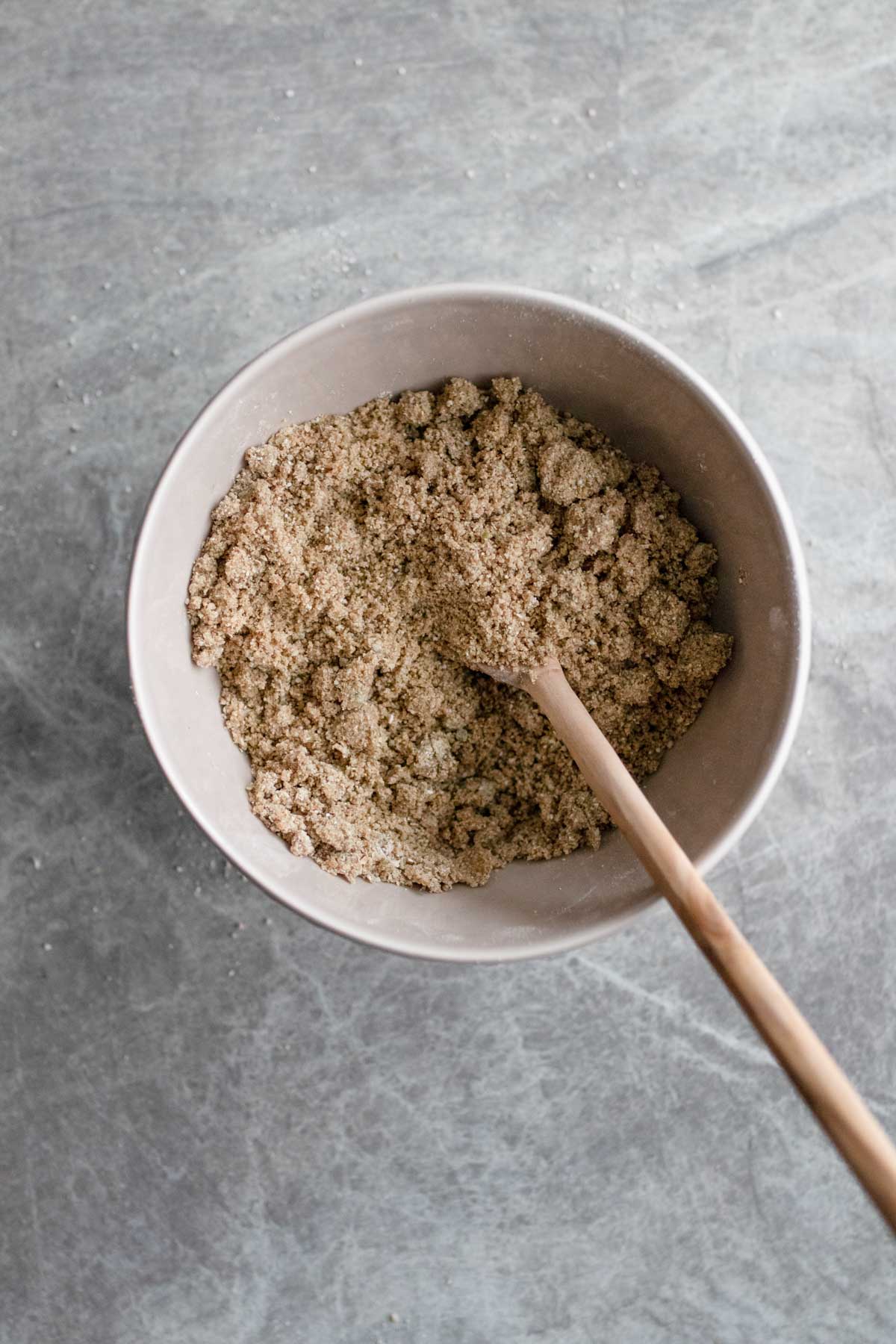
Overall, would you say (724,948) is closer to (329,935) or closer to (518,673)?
(518,673)

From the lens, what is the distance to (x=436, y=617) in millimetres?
1008

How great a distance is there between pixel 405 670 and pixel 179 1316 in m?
0.78

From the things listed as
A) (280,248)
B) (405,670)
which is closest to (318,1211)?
(405,670)

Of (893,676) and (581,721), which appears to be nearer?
(581,721)

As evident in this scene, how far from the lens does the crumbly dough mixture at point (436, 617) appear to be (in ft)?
3.24

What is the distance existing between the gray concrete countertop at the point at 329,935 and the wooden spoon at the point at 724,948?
35 centimetres

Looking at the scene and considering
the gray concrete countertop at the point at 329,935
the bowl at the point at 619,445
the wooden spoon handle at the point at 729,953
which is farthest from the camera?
the gray concrete countertop at the point at 329,935

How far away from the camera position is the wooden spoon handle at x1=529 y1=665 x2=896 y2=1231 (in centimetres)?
73

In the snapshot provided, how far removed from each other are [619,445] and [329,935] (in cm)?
60

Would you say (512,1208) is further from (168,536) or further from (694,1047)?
(168,536)

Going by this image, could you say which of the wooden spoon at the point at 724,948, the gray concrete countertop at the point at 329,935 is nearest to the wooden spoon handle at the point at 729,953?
the wooden spoon at the point at 724,948

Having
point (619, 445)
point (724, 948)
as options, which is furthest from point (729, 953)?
point (619, 445)

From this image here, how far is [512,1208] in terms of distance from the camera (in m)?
1.23

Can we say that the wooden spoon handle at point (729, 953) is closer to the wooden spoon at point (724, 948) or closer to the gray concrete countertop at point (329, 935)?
the wooden spoon at point (724, 948)
